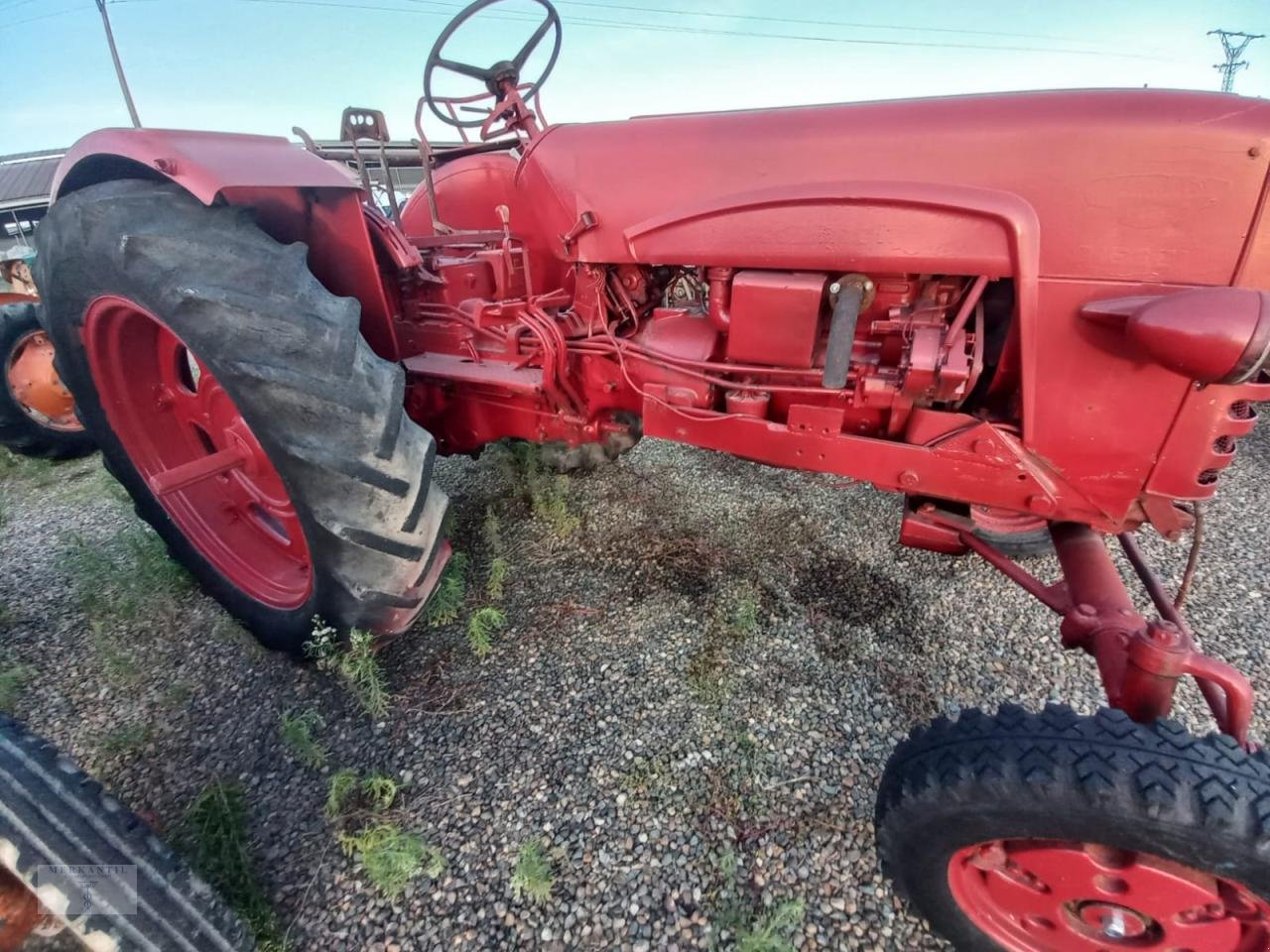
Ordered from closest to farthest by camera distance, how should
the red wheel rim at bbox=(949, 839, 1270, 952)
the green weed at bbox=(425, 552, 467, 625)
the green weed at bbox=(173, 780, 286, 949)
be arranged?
the red wheel rim at bbox=(949, 839, 1270, 952) → the green weed at bbox=(173, 780, 286, 949) → the green weed at bbox=(425, 552, 467, 625)

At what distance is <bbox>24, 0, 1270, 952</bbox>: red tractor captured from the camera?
110 cm

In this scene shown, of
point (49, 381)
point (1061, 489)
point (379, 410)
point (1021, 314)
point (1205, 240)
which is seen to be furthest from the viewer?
point (49, 381)

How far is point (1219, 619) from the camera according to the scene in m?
2.13

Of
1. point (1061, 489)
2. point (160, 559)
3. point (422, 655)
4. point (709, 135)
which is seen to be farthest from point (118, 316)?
point (1061, 489)

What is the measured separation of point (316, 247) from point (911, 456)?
71.3 inches

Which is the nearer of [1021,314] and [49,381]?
[1021,314]

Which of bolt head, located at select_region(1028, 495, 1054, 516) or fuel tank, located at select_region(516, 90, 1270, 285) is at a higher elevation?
fuel tank, located at select_region(516, 90, 1270, 285)

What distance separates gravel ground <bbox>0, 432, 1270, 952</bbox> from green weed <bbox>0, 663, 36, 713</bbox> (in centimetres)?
5

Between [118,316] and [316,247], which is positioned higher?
[316,247]

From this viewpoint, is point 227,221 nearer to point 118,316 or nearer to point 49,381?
point 118,316

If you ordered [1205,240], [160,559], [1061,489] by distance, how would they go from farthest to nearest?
[160,559] < [1061,489] < [1205,240]

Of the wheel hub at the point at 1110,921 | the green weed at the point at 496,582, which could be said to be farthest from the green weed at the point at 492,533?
the wheel hub at the point at 1110,921

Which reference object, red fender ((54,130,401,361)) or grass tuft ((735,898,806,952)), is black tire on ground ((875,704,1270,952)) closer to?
grass tuft ((735,898,806,952))

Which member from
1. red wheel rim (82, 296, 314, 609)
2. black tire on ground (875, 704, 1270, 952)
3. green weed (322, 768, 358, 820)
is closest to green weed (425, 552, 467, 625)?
red wheel rim (82, 296, 314, 609)
